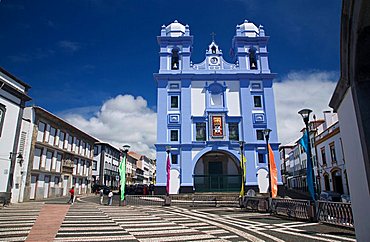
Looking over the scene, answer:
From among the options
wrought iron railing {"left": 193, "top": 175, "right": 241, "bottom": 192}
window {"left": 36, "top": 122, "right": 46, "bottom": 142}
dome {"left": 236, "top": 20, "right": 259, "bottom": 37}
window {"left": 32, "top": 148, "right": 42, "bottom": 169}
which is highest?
dome {"left": 236, "top": 20, "right": 259, "bottom": 37}

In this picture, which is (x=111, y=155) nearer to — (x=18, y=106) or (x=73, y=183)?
(x=73, y=183)

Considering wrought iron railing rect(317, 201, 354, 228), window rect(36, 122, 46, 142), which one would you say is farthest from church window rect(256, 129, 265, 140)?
window rect(36, 122, 46, 142)

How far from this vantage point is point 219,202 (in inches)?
897

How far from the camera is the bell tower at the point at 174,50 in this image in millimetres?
34156

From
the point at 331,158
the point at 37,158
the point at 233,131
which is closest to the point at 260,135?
the point at 233,131

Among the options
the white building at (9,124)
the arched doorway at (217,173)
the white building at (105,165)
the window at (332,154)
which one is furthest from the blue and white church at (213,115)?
the white building at (105,165)

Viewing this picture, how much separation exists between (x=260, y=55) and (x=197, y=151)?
14.5 meters

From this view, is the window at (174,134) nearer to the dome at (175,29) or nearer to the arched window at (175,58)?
the arched window at (175,58)

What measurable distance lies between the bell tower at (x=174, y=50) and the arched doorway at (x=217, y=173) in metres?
11.5

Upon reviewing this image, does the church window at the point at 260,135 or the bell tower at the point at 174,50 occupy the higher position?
the bell tower at the point at 174,50

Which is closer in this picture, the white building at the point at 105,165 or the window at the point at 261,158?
the window at the point at 261,158

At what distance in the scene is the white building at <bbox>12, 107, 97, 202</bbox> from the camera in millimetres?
26656

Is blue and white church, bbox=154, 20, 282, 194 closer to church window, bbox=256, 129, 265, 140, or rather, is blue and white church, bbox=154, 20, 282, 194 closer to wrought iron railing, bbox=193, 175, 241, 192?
wrought iron railing, bbox=193, 175, 241, 192

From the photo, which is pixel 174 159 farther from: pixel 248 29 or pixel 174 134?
pixel 248 29
